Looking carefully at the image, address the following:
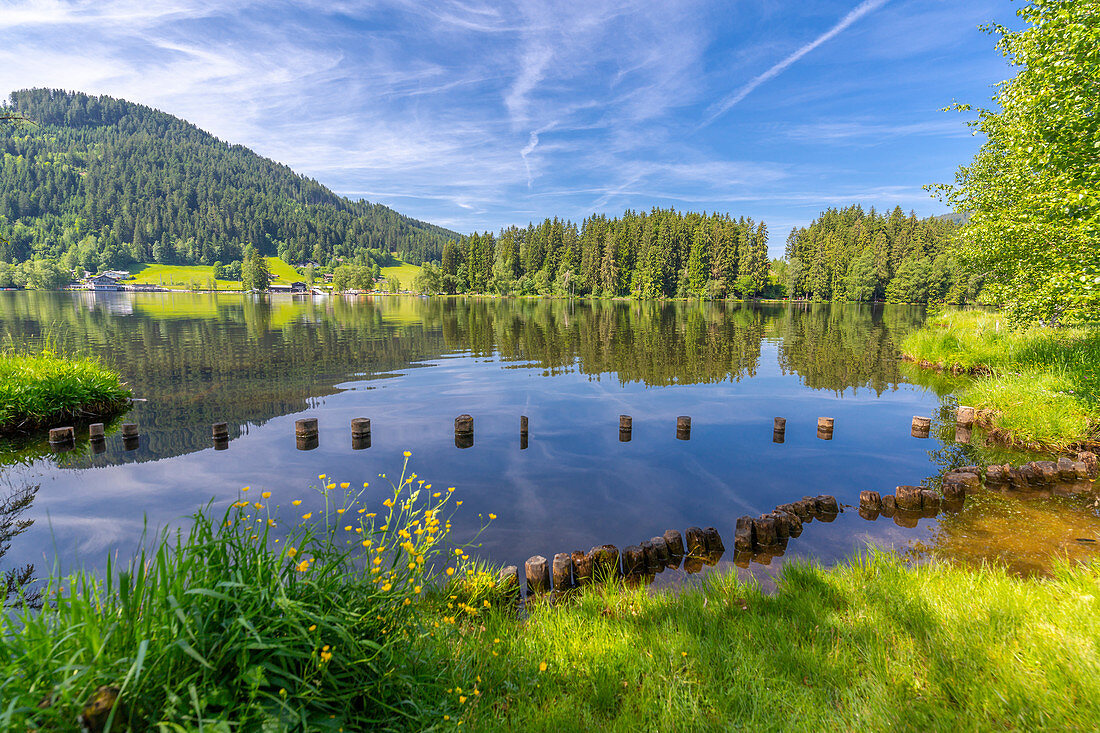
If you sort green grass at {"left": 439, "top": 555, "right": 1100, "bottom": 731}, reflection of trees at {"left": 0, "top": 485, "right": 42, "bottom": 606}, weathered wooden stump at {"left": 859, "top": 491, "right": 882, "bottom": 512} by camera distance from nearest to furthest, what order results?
green grass at {"left": 439, "top": 555, "right": 1100, "bottom": 731}
reflection of trees at {"left": 0, "top": 485, "right": 42, "bottom": 606}
weathered wooden stump at {"left": 859, "top": 491, "right": 882, "bottom": 512}

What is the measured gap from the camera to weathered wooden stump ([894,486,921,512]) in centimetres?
1098

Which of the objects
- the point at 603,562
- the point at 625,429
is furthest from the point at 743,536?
the point at 625,429

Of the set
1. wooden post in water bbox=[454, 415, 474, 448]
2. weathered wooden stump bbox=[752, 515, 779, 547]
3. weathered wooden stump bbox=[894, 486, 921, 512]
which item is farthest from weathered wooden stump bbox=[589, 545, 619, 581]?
wooden post in water bbox=[454, 415, 474, 448]

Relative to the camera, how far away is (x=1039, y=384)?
53.6 feet

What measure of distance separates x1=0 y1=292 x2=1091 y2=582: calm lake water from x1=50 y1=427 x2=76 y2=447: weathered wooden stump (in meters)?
0.45

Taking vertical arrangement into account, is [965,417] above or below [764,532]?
above

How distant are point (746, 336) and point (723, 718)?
49272 mm

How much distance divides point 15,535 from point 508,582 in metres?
11.1

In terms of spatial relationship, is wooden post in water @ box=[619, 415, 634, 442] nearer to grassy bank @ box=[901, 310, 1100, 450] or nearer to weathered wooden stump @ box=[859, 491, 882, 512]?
weathered wooden stump @ box=[859, 491, 882, 512]

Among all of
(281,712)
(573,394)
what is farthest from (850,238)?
(281,712)

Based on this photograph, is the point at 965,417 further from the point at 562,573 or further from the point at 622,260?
the point at 622,260

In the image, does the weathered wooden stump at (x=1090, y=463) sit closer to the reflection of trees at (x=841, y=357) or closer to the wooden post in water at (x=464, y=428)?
the reflection of trees at (x=841, y=357)

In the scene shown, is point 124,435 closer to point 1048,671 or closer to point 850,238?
point 1048,671

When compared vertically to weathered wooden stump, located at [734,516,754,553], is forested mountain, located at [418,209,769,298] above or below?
above
